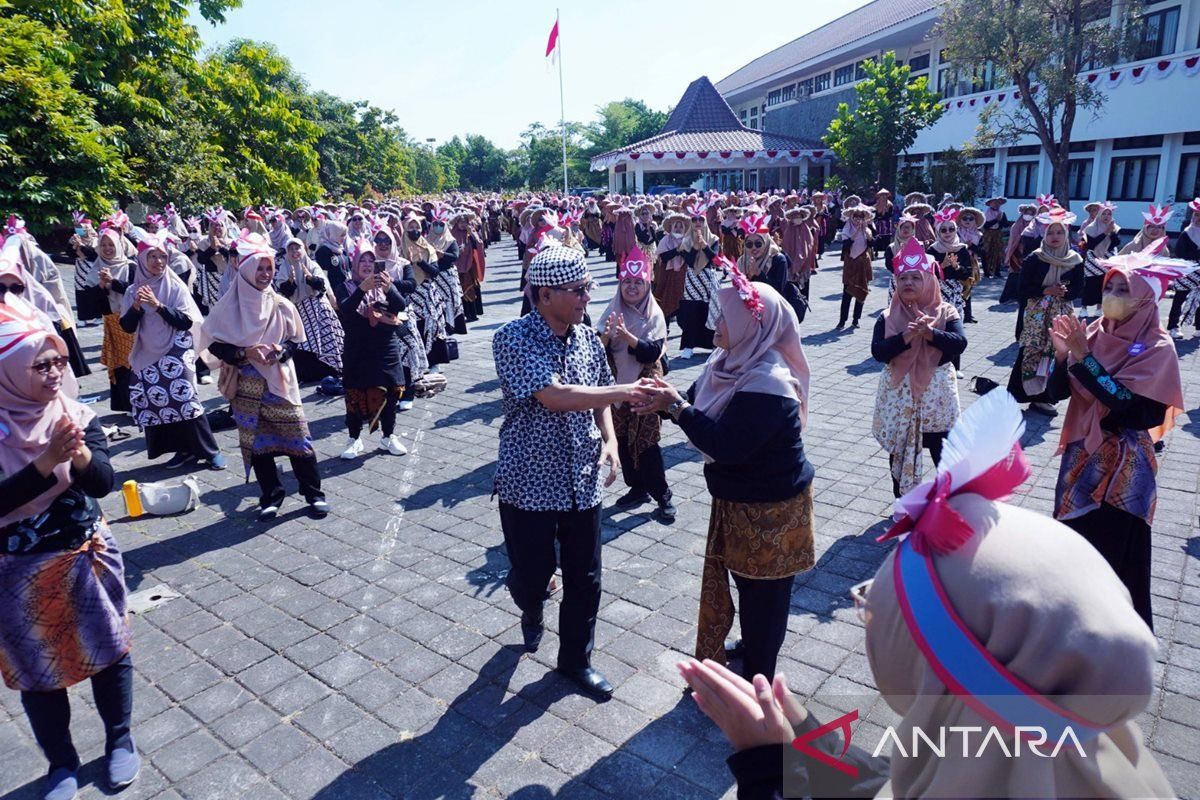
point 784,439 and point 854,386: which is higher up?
point 784,439

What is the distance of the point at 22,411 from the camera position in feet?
10.0

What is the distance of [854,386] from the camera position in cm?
938

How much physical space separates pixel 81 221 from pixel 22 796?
1300 cm

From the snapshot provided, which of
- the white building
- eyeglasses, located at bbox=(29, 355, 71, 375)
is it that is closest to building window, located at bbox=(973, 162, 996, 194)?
the white building

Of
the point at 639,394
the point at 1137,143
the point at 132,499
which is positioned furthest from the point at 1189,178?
the point at 132,499

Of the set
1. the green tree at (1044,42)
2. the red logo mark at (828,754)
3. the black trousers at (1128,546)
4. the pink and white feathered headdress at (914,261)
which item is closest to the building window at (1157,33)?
the green tree at (1044,42)

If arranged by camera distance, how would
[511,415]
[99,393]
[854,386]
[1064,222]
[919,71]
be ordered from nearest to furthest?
[511,415] < [1064,222] < [854,386] < [99,393] < [919,71]

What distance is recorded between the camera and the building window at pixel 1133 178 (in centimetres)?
2423

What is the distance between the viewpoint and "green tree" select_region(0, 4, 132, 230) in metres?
15.6

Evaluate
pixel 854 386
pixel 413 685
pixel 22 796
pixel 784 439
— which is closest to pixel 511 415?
pixel 784 439

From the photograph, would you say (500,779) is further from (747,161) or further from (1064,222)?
(747,161)

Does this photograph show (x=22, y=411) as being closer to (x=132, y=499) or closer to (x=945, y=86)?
(x=132, y=499)

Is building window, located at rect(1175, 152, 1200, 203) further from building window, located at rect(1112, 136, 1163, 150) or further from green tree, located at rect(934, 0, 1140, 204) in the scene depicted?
green tree, located at rect(934, 0, 1140, 204)

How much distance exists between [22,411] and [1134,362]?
5012mm
